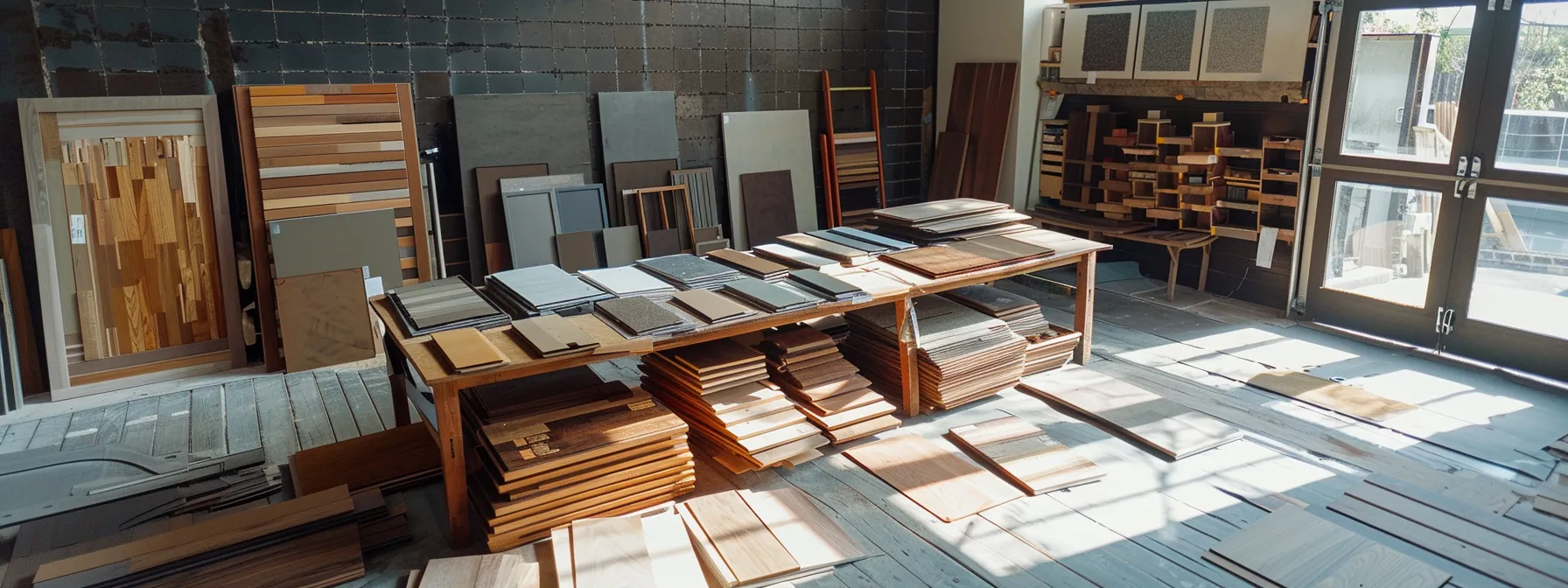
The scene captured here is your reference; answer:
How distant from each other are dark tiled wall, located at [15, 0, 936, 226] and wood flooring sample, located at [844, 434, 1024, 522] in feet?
12.1

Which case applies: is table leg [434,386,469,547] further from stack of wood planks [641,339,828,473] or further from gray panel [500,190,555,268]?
gray panel [500,190,555,268]

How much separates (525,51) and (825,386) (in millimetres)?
3570

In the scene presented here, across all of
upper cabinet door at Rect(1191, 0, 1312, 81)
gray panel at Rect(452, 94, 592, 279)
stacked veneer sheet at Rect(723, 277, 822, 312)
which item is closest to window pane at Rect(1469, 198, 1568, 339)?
upper cabinet door at Rect(1191, 0, 1312, 81)

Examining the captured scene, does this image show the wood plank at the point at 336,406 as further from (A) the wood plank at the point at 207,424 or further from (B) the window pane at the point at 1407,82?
(B) the window pane at the point at 1407,82

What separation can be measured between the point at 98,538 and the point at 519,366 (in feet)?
5.67

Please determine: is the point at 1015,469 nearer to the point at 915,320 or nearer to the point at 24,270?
the point at 915,320

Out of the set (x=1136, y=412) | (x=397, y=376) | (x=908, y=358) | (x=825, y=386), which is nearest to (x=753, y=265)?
(x=825, y=386)

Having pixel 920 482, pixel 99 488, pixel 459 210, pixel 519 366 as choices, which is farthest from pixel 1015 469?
pixel 459 210

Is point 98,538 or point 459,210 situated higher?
point 459,210

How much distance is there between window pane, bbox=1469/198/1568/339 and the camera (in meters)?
5.01

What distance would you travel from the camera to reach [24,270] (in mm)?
5172

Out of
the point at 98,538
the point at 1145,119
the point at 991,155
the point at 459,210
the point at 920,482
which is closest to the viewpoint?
the point at 98,538

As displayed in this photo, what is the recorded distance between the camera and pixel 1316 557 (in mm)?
3234

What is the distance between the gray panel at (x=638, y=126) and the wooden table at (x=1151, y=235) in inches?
115
